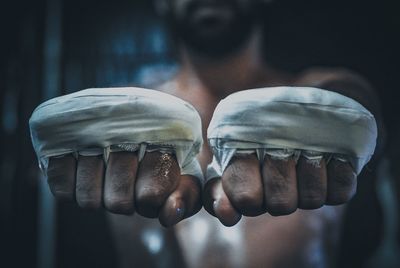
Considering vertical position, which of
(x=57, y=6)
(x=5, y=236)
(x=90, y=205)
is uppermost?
(x=57, y=6)

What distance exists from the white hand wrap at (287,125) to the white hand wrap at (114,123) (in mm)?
25

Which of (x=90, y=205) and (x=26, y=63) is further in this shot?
(x=26, y=63)

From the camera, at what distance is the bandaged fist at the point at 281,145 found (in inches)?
11.1

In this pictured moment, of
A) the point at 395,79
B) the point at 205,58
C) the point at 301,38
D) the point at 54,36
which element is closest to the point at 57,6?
the point at 54,36

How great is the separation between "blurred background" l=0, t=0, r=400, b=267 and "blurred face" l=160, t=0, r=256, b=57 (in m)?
0.03

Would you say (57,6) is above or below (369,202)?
above

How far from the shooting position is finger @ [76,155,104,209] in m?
0.30

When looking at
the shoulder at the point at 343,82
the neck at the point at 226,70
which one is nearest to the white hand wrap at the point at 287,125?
the shoulder at the point at 343,82

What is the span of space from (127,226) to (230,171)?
311mm

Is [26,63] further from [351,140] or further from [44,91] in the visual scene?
[351,140]

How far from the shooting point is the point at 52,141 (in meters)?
0.30

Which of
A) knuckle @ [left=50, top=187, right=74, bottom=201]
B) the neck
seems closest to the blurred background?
the neck

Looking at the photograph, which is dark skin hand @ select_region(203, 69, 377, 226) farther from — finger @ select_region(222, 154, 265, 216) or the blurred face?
the blurred face

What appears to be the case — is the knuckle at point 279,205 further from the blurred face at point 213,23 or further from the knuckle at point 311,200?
the blurred face at point 213,23
